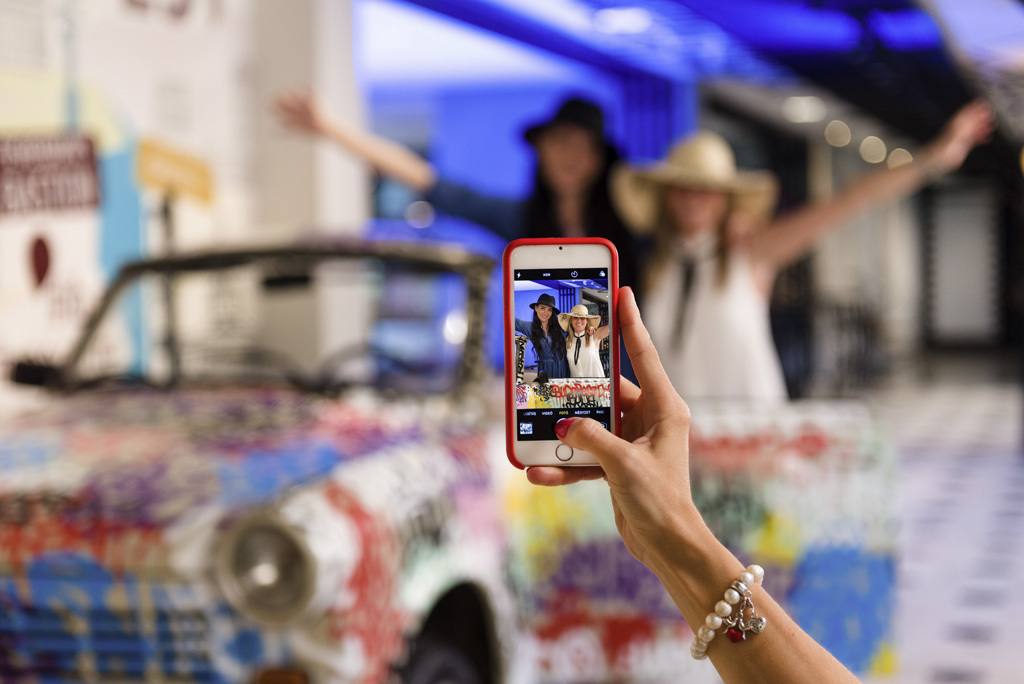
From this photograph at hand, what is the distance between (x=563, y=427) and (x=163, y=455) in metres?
1.64

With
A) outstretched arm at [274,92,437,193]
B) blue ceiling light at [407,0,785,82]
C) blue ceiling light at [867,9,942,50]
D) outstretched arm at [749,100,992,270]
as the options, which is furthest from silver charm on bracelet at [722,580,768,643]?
blue ceiling light at [407,0,785,82]

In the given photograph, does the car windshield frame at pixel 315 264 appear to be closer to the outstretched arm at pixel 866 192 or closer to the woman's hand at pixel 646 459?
the outstretched arm at pixel 866 192

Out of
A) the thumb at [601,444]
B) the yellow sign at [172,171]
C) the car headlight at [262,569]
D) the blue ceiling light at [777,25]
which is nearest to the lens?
the thumb at [601,444]

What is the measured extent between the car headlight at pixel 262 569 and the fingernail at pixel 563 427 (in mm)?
1167

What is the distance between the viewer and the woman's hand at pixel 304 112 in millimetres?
3145

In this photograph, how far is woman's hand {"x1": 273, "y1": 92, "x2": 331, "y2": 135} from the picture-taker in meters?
3.14

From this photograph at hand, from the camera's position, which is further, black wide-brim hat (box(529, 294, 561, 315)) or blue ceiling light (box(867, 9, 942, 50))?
blue ceiling light (box(867, 9, 942, 50))

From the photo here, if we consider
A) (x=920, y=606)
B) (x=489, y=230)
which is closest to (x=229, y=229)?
(x=489, y=230)

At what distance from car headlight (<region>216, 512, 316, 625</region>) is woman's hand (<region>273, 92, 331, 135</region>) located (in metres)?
1.52

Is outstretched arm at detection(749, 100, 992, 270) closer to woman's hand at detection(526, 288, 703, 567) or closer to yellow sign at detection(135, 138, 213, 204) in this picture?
woman's hand at detection(526, 288, 703, 567)

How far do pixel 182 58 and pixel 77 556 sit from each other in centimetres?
319

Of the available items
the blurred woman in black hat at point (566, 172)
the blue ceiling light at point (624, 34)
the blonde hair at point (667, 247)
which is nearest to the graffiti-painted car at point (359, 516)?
the blurred woman in black hat at point (566, 172)

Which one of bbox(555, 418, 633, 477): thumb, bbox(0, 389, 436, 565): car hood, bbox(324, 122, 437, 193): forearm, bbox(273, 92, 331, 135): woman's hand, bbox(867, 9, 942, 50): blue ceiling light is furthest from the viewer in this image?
bbox(867, 9, 942, 50): blue ceiling light

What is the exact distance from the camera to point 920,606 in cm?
480
